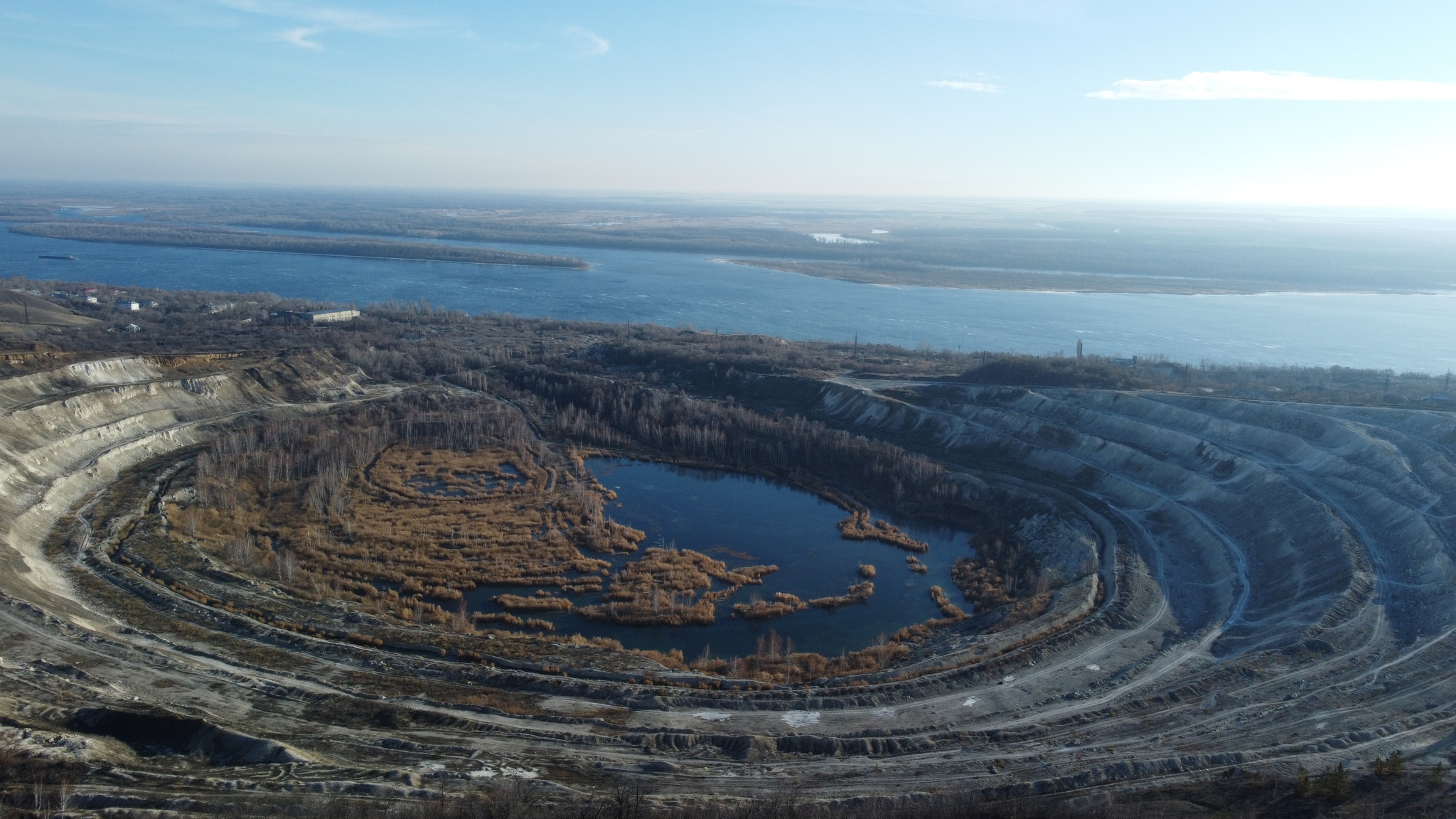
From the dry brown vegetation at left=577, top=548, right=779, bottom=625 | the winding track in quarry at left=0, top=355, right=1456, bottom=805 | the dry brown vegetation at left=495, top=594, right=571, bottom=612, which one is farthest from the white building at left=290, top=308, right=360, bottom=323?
the dry brown vegetation at left=495, top=594, right=571, bottom=612

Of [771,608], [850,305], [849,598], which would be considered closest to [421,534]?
[771,608]

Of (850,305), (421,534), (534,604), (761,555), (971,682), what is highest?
(850,305)

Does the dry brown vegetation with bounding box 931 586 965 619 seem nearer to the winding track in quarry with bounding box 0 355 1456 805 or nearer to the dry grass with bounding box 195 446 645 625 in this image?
the winding track in quarry with bounding box 0 355 1456 805

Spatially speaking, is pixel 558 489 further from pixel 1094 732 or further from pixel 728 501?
→ pixel 1094 732

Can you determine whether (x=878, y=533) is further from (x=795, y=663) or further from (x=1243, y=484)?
(x=1243, y=484)

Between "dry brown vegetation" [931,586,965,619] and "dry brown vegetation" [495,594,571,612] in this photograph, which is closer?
"dry brown vegetation" [495,594,571,612]

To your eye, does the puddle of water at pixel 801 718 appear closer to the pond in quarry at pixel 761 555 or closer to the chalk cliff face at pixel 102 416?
the pond in quarry at pixel 761 555

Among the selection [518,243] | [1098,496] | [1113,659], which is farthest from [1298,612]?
[518,243]
